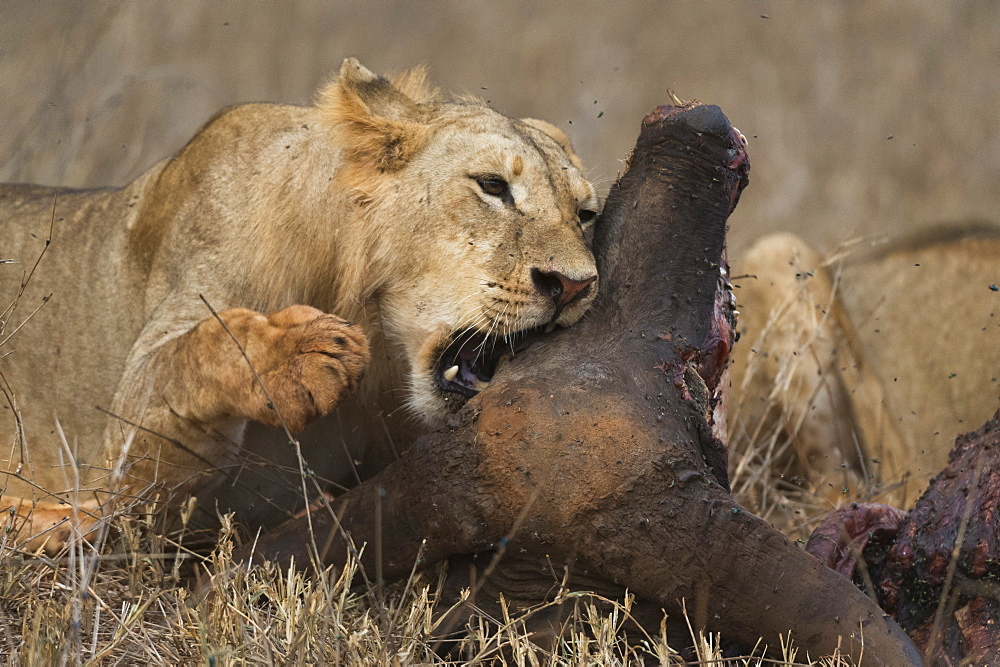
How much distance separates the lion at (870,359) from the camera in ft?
14.1

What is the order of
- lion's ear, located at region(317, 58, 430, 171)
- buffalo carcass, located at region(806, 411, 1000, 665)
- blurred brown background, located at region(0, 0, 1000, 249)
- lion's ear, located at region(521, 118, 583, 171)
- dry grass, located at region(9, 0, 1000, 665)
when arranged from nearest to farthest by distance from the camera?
1. buffalo carcass, located at region(806, 411, 1000, 665)
2. lion's ear, located at region(317, 58, 430, 171)
3. lion's ear, located at region(521, 118, 583, 171)
4. dry grass, located at region(9, 0, 1000, 665)
5. blurred brown background, located at region(0, 0, 1000, 249)

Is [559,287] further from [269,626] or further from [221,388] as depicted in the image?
[269,626]

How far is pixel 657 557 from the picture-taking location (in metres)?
2.12

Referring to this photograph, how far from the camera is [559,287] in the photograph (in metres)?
2.52

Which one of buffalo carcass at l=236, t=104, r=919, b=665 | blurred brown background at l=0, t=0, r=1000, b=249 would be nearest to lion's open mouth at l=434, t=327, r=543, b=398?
buffalo carcass at l=236, t=104, r=919, b=665

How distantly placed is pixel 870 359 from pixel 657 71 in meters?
7.77

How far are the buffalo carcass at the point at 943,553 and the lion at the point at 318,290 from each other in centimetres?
85

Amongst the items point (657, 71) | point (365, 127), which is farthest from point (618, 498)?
point (657, 71)

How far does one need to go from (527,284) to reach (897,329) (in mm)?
2851

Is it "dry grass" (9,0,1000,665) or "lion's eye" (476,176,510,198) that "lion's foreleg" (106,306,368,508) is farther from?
"lion's eye" (476,176,510,198)

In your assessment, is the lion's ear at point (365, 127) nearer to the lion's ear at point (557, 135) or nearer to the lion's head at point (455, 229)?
the lion's head at point (455, 229)

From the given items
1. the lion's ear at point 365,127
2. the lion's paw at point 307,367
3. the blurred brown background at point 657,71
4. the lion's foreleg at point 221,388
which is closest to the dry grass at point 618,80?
the blurred brown background at point 657,71

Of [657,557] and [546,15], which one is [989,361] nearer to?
[657,557]

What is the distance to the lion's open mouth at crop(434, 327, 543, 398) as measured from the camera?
2.58 metres
